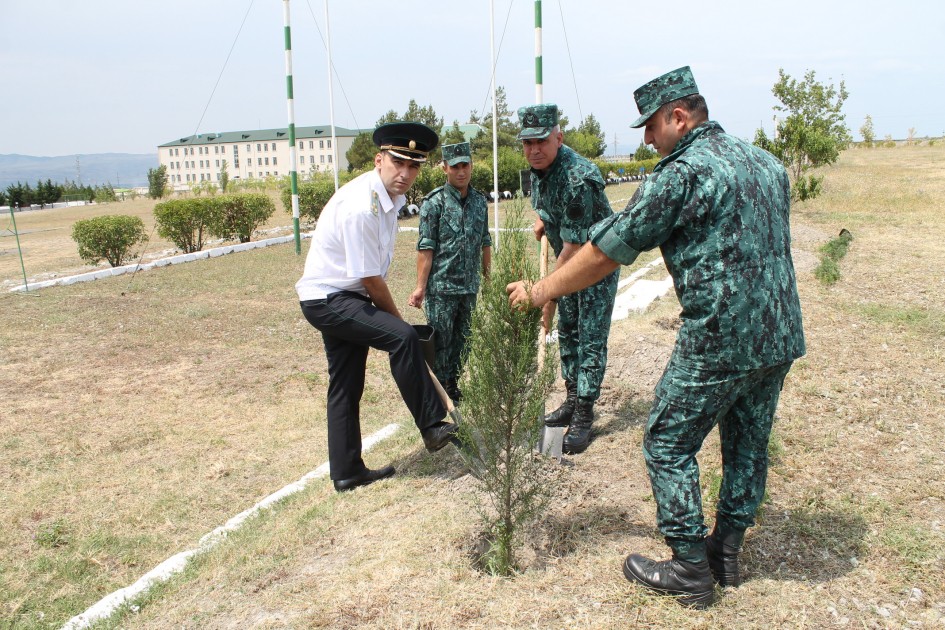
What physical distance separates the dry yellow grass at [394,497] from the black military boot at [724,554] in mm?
87

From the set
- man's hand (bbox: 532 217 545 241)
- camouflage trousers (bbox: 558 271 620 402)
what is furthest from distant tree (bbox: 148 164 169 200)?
camouflage trousers (bbox: 558 271 620 402)

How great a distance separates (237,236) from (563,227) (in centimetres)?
1438

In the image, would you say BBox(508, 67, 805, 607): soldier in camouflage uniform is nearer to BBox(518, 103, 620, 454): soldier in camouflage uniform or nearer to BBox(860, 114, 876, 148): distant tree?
BBox(518, 103, 620, 454): soldier in camouflage uniform

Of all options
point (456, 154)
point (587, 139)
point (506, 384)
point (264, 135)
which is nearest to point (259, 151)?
point (264, 135)

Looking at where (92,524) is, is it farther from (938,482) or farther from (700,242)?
(938,482)

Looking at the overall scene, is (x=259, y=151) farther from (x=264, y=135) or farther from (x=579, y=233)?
(x=579, y=233)

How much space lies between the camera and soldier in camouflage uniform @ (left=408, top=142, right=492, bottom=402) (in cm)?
448

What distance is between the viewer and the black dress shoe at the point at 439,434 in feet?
11.9

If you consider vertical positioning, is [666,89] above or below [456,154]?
above

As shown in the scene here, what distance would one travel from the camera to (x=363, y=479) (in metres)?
3.87

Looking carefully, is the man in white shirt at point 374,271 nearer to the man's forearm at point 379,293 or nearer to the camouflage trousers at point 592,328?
the man's forearm at point 379,293

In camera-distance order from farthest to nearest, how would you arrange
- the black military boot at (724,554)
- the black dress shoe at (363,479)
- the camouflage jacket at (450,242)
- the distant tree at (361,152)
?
the distant tree at (361,152) → the camouflage jacket at (450,242) → the black dress shoe at (363,479) → the black military boot at (724,554)

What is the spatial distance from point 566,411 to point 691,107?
2.30m

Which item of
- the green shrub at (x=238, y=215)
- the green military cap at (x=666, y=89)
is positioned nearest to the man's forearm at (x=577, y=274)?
the green military cap at (x=666, y=89)
